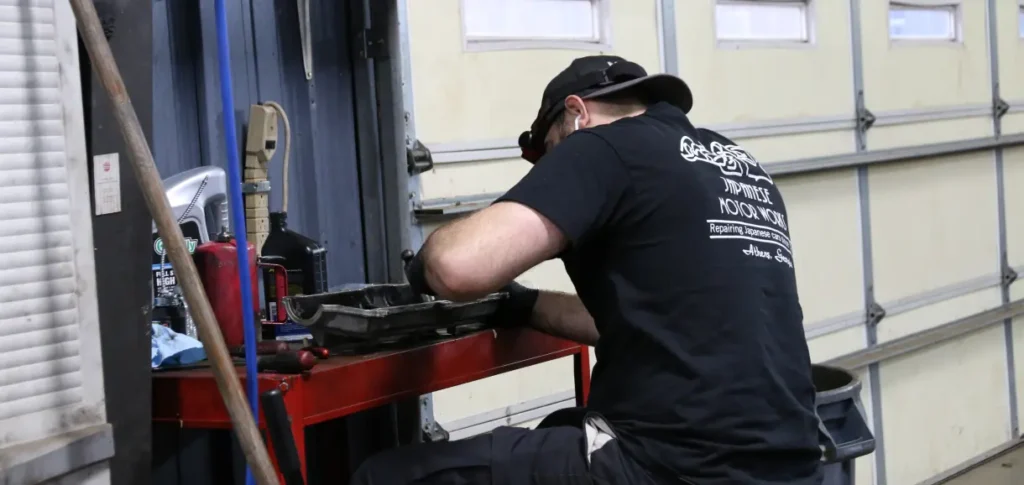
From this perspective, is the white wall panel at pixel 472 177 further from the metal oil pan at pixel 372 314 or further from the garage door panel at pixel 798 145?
the metal oil pan at pixel 372 314

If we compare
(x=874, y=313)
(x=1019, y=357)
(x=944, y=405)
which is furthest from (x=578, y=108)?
(x=1019, y=357)

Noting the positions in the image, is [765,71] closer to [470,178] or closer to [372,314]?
[470,178]

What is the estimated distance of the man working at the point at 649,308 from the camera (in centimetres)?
166

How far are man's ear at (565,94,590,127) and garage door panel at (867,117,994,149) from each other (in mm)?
2363

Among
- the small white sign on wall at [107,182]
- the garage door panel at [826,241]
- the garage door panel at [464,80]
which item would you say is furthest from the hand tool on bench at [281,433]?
the garage door panel at [826,241]

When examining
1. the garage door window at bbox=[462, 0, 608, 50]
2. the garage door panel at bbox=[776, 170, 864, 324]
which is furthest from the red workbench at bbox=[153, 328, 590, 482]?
the garage door panel at bbox=[776, 170, 864, 324]

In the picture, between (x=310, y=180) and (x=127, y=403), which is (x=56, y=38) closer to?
(x=127, y=403)

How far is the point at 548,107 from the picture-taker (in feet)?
6.49

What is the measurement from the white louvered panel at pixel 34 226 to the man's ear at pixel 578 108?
83 cm

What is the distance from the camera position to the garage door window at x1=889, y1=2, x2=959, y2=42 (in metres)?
4.16

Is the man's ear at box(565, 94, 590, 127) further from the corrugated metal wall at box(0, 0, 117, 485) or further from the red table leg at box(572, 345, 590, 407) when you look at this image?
the corrugated metal wall at box(0, 0, 117, 485)

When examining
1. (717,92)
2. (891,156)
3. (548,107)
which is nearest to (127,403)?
(548,107)

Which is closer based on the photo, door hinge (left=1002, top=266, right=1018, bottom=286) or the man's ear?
the man's ear

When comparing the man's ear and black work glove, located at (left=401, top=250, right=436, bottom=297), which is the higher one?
the man's ear
